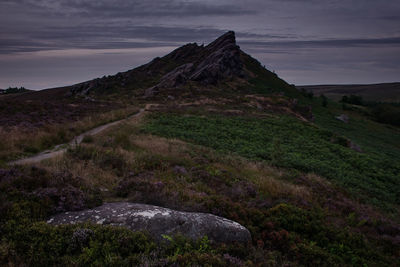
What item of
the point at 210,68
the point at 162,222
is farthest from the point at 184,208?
the point at 210,68

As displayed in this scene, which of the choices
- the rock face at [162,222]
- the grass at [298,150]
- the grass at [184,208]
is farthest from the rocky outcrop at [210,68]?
the rock face at [162,222]

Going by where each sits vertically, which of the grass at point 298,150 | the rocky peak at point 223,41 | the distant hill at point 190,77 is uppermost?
the rocky peak at point 223,41

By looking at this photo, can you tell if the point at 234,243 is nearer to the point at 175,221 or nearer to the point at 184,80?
the point at 175,221

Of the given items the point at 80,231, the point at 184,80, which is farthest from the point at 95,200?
the point at 184,80

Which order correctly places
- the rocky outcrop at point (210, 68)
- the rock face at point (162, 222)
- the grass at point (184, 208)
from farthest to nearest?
the rocky outcrop at point (210, 68)
the rock face at point (162, 222)
the grass at point (184, 208)

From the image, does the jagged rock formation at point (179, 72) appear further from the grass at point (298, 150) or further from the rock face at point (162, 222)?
the rock face at point (162, 222)

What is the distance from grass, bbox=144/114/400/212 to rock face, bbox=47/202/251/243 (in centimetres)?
1213

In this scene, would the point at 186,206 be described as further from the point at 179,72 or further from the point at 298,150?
the point at 179,72

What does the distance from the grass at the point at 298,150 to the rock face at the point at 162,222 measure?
478 inches

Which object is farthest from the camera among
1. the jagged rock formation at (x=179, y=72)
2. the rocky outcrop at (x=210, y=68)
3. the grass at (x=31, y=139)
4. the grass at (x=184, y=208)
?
the jagged rock formation at (x=179, y=72)

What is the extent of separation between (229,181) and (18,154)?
35.0ft

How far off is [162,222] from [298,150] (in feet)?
65.9

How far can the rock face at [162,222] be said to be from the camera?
5.93 metres

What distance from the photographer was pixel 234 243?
238 inches
